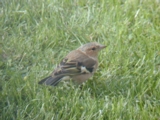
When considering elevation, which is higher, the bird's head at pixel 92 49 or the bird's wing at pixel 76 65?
the bird's head at pixel 92 49

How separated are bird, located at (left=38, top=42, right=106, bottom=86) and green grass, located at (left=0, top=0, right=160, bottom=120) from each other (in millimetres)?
107

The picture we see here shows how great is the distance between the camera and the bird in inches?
234

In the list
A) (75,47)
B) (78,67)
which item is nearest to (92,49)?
(78,67)

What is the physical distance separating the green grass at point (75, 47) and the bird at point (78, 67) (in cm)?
11

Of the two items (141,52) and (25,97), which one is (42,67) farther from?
(141,52)

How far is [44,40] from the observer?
22.8ft

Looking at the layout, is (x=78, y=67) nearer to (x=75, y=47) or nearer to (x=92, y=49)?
(x=92, y=49)

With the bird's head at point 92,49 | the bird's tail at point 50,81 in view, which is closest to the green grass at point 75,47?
Result: the bird's tail at point 50,81

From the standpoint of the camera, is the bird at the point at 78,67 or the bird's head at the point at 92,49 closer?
the bird at the point at 78,67

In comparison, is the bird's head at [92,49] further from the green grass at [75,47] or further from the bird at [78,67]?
the green grass at [75,47]

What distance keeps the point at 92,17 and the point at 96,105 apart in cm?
231

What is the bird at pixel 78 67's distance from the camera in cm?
594

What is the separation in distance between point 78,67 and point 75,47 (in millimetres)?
875

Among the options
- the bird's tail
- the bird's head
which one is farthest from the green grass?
the bird's head
